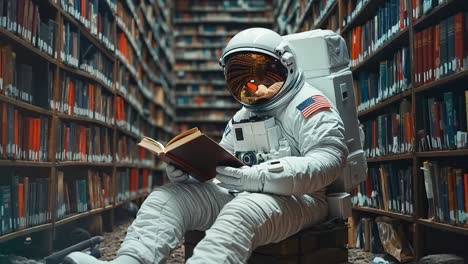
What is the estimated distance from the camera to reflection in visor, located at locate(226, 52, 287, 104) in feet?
6.44

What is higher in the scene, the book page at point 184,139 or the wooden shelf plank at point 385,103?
the wooden shelf plank at point 385,103

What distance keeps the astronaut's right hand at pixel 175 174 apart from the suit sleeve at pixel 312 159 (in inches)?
12.2

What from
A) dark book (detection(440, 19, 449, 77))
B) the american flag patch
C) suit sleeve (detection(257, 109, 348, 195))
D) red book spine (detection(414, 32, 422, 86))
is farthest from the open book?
red book spine (detection(414, 32, 422, 86))

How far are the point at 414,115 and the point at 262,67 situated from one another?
35.8 inches

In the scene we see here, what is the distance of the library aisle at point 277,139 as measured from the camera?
1753 millimetres

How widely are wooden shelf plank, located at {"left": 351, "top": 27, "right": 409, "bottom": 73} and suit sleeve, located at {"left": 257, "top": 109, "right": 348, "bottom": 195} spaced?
988mm

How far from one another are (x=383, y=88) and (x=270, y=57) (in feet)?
4.06

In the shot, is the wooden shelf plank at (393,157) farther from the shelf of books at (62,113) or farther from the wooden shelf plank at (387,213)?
the shelf of books at (62,113)

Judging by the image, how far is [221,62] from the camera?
205 cm

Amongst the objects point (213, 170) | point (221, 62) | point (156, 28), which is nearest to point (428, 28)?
point (221, 62)

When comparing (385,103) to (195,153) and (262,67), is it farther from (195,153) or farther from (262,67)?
(195,153)

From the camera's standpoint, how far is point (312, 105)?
1.88 meters

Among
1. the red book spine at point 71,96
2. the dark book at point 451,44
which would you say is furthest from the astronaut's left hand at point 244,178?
the red book spine at point 71,96

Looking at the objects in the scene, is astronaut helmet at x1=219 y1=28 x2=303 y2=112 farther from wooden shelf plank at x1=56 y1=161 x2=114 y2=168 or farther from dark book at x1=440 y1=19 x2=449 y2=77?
wooden shelf plank at x1=56 y1=161 x2=114 y2=168
